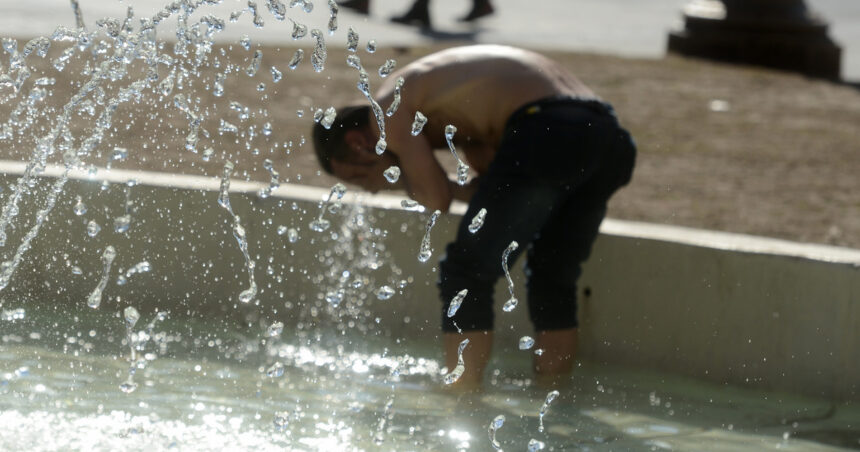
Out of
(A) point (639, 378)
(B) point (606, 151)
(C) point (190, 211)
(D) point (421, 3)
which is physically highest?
(B) point (606, 151)

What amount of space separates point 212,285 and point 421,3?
6.60 meters

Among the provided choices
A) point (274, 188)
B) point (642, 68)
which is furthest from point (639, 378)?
point (642, 68)

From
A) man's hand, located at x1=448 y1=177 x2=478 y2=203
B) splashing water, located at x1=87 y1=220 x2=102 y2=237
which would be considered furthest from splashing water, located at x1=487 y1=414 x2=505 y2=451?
splashing water, located at x1=87 y1=220 x2=102 y2=237

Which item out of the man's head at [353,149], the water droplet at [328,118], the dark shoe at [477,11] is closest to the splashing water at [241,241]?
the man's head at [353,149]

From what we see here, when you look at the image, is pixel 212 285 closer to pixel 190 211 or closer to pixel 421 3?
pixel 190 211

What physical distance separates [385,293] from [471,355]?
1.35 feet

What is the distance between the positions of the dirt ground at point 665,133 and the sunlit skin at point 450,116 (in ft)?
3.61

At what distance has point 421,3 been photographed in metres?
10.1

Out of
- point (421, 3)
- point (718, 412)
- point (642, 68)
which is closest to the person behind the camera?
point (718, 412)

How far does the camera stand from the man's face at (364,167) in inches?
136

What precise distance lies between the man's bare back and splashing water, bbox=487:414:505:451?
2.41 ft

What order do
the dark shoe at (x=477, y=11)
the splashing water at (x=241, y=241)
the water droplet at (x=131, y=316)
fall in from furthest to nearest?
the dark shoe at (x=477, y=11)
the splashing water at (x=241, y=241)
the water droplet at (x=131, y=316)

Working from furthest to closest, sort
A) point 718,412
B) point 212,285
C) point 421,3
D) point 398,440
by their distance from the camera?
point 421,3
point 212,285
point 718,412
point 398,440

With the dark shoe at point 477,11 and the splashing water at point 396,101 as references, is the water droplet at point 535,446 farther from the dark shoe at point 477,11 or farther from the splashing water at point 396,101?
the dark shoe at point 477,11
